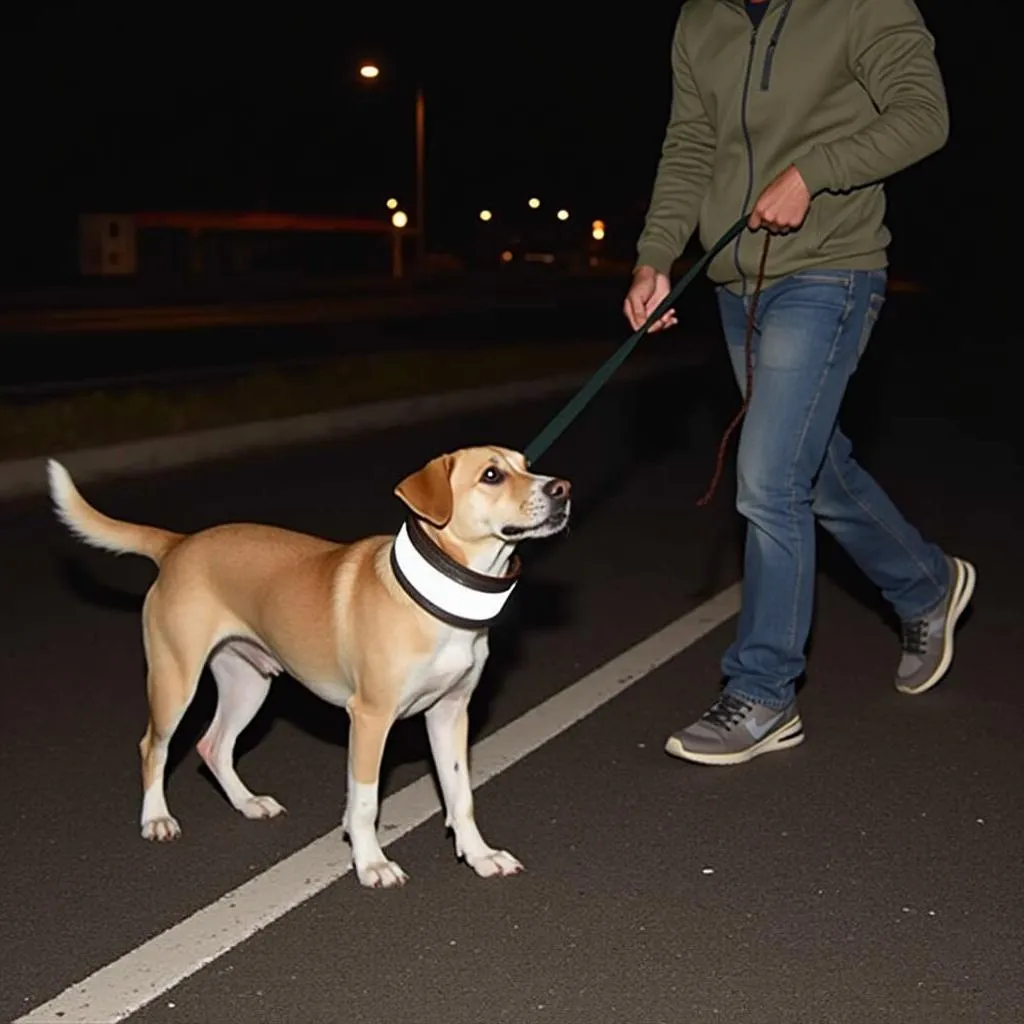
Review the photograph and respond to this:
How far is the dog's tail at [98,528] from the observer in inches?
205

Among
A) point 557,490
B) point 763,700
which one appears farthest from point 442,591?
point 763,700

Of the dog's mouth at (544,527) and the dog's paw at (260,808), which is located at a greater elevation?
the dog's mouth at (544,527)

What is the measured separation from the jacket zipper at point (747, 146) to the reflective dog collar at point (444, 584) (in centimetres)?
173

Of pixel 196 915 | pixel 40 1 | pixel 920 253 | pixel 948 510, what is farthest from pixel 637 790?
pixel 40 1

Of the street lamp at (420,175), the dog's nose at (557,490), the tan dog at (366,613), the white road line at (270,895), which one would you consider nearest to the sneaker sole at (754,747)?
the white road line at (270,895)

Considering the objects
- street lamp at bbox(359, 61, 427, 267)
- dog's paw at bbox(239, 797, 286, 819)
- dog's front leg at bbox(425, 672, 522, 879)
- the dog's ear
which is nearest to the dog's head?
the dog's ear

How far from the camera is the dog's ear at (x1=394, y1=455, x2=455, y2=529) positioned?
14.9 feet

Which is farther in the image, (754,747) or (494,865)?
(754,747)

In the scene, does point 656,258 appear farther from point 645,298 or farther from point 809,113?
point 809,113

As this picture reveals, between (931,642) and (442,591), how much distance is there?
2803 mm

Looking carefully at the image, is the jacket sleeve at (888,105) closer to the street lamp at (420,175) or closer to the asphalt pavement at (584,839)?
the asphalt pavement at (584,839)

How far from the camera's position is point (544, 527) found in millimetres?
4547

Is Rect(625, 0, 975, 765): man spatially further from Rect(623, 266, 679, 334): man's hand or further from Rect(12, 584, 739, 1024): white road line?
Rect(12, 584, 739, 1024): white road line

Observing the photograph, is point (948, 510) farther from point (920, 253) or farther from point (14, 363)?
point (920, 253)
